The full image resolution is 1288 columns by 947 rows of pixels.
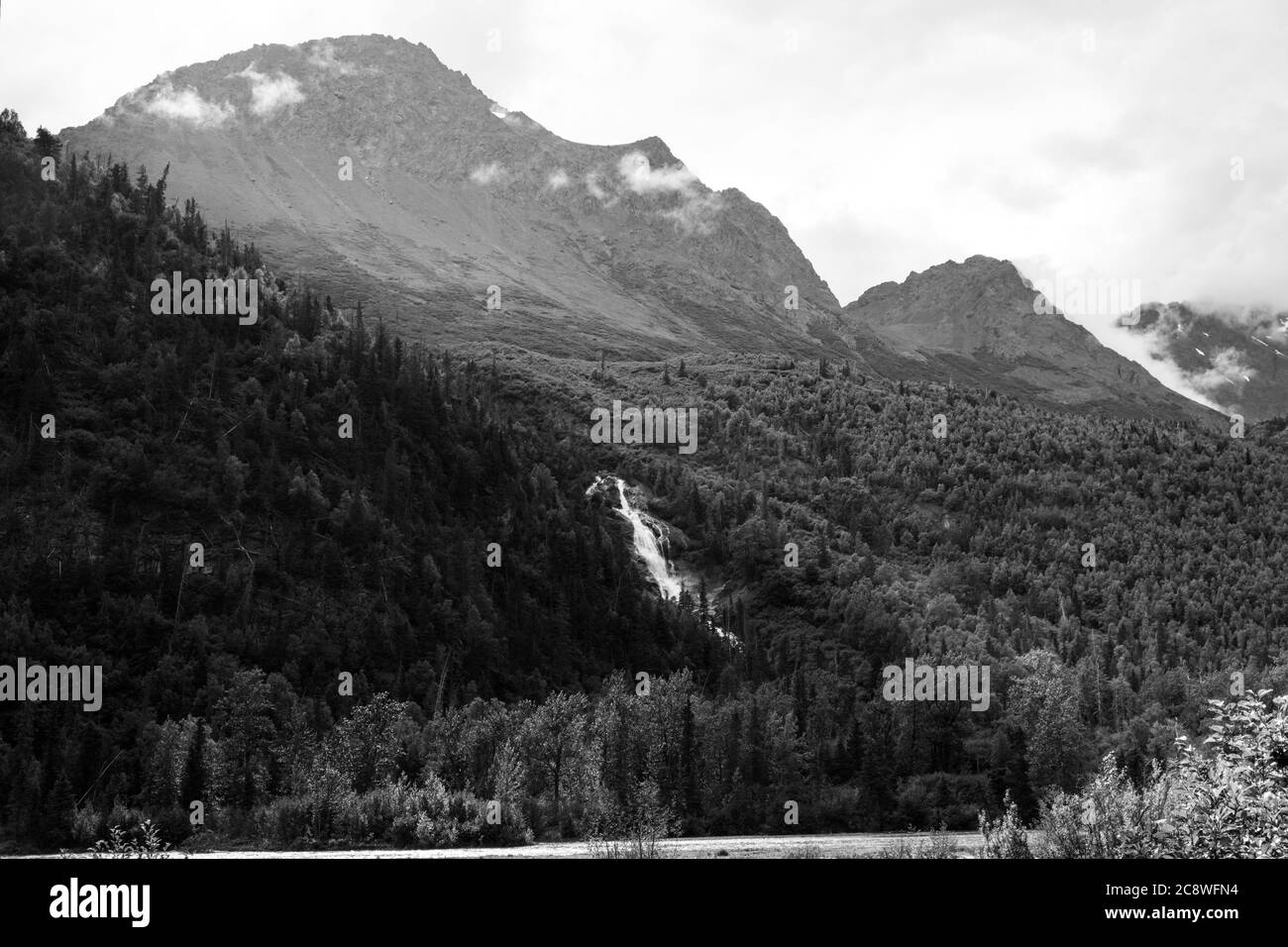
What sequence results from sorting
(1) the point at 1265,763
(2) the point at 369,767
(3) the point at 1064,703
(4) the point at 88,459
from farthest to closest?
1. (4) the point at 88,459
2. (3) the point at 1064,703
3. (2) the point at 369,767
4. (1) the point at 1265,763

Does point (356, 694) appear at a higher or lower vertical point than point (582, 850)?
higher

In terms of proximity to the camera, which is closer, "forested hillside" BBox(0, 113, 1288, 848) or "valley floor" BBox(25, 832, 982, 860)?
"valley floor" BBox(25, 832, 982, 860)

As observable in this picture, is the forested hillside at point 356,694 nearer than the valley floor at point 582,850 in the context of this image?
No

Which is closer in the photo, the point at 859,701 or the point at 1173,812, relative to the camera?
the point at 1173,812

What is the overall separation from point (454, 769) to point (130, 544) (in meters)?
76.6

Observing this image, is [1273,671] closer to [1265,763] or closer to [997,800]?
[997,800]

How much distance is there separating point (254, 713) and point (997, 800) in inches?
2558

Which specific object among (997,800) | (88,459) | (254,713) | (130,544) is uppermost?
(88,459)

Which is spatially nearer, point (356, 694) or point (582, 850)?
point (582, 850)

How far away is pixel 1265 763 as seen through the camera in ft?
112

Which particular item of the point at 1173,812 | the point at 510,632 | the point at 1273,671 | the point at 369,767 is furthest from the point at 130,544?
the point at 1173,812

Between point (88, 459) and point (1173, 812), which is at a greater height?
point (88, 459)
